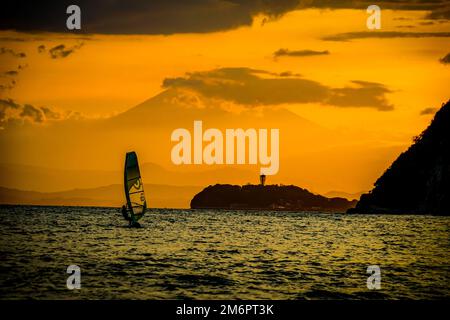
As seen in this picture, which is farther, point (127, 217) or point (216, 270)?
point (127, 217)

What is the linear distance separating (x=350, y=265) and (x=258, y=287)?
16.6 meters

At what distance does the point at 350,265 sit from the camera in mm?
55375

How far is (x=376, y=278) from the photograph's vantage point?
148ft

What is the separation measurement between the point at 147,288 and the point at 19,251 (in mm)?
26817

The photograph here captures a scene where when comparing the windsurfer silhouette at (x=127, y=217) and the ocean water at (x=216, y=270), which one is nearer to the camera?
the ocean water at (x=216, y=270)

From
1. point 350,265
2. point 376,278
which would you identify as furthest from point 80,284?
point 350,265

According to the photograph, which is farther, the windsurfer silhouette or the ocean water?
the windsurfer silhouette

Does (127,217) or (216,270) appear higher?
(127,217)

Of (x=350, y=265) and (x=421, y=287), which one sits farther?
(x=350, y=265)
